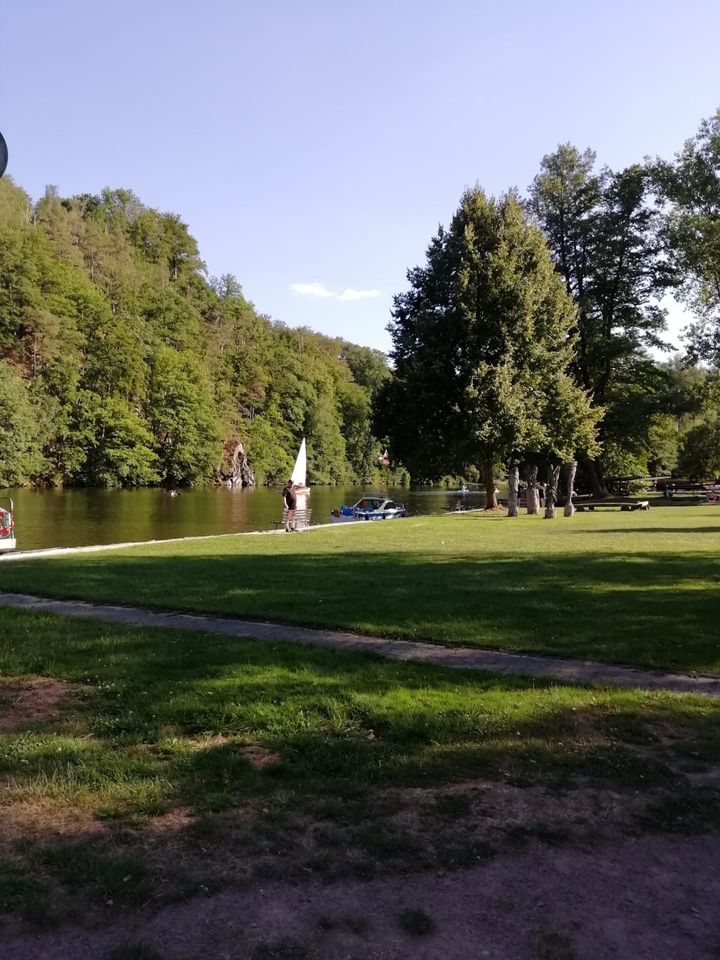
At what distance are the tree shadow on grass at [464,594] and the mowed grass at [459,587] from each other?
27 millimetres

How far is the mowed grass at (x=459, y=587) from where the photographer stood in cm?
814

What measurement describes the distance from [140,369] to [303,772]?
78.4 m

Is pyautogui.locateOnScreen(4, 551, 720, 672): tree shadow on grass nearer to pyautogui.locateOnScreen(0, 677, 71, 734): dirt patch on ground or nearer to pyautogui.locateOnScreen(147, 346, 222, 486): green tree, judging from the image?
pyautogui.locateOnScreen(0, 677, 71, 734): dirt patch on ground

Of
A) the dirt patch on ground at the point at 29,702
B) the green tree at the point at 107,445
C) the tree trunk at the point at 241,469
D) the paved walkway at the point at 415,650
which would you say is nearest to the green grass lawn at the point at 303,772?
the dirt patch on ground at the point at 29,702

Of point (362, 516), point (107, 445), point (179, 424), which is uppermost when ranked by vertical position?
point (179, 424)

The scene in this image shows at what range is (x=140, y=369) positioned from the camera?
7762 centimetres

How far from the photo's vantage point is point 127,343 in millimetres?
75812

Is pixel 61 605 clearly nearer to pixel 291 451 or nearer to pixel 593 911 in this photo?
pixel 593 911

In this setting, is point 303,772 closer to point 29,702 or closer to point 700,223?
point 29,702

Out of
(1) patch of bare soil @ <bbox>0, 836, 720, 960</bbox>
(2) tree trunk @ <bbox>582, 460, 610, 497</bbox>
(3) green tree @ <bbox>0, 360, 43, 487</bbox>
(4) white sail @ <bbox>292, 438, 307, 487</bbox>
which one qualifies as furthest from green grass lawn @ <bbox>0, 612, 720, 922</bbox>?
(3) green tree @ <bbox>0, 360, 43, 487</bbox>

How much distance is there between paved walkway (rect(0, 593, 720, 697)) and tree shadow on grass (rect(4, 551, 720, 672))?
287 millimetres

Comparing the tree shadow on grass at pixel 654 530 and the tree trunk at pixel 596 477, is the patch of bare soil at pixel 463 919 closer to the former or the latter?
the tree shadow on grass at pixel 654 530

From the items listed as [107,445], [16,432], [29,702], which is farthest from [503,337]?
[107,445]

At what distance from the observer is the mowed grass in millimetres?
8141
